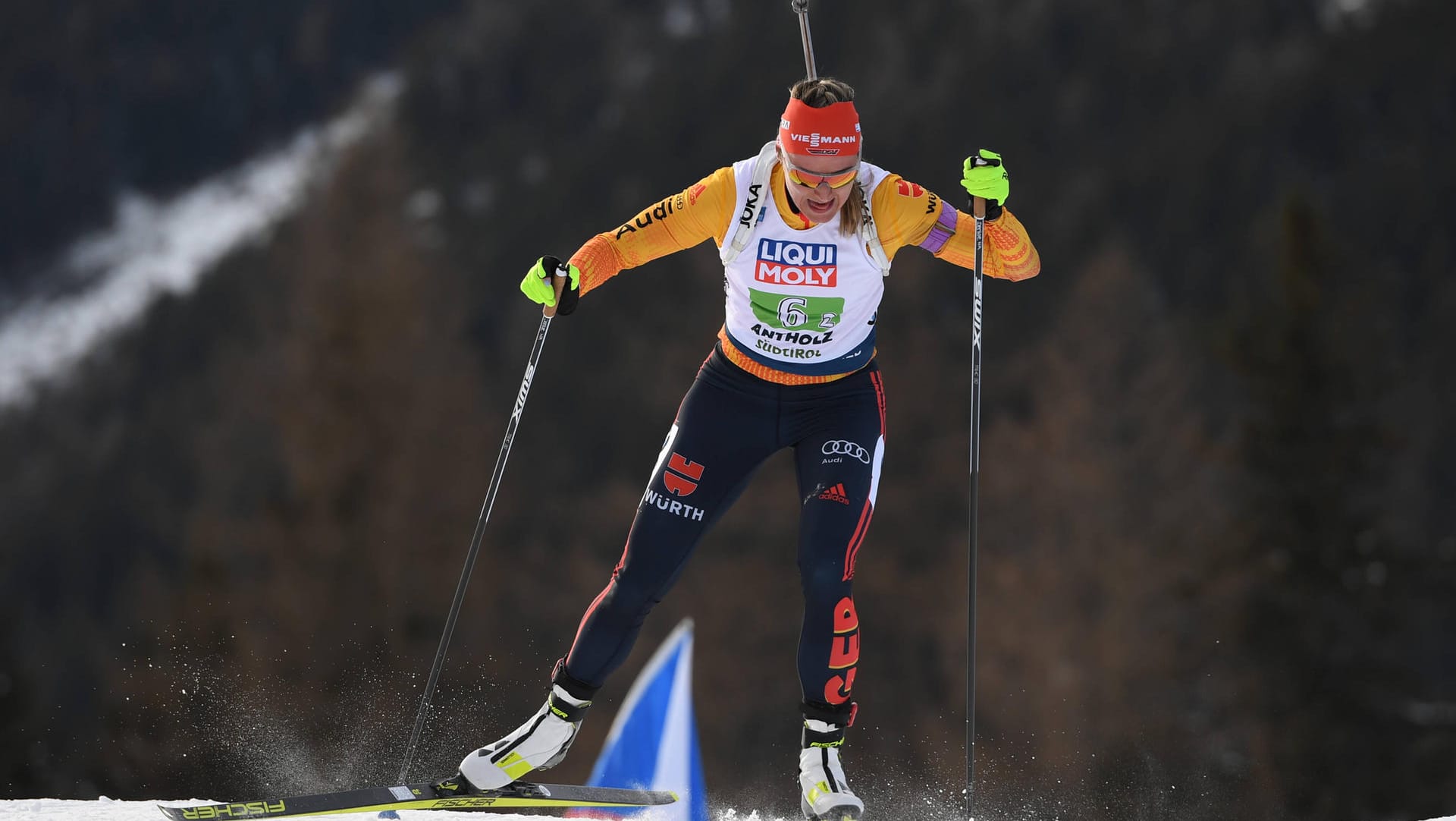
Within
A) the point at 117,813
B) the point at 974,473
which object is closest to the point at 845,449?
the point at 974,473

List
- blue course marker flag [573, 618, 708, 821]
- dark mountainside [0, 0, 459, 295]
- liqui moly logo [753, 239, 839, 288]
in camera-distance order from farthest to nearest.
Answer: dark mountainside [0, 0, 459, 295] < blue course marker flag [573, 618, 708, 821] < liqui moly logo [753, 239, 839, 288]

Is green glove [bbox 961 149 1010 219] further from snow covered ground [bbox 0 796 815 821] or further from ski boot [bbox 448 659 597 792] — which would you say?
snow covered ground [bbox 0 796 815 821]

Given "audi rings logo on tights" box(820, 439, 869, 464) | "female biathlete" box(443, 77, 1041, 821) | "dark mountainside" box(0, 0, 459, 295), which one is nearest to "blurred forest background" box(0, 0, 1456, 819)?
"female biathlete" box(443, 77, 1041, 821)

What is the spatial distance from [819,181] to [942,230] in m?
0.61

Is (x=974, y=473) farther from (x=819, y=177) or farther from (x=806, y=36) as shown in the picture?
(x=806, y=36)

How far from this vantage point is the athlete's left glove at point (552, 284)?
5590mm

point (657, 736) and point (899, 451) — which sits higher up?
point (899, 451)

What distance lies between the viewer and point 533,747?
18.3 ft

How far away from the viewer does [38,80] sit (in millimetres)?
82062

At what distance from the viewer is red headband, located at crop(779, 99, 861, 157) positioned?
5.20 m

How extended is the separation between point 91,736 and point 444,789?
27973mm

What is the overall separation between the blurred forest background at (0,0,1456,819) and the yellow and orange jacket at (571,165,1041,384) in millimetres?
2253

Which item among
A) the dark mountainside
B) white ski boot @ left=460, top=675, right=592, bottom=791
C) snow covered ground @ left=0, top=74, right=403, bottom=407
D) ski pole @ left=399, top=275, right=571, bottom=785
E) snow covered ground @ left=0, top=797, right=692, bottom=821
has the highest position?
the dark mountainside

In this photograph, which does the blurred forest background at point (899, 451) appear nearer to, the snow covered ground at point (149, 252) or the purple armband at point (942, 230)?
the purple armband at point (942, 230)
